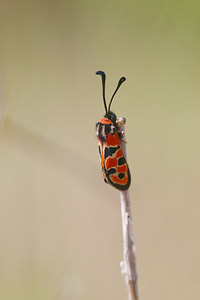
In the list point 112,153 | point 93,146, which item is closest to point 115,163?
point 112,153

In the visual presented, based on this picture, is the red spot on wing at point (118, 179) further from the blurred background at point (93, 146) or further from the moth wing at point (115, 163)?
the blurred background at point (93, 146)

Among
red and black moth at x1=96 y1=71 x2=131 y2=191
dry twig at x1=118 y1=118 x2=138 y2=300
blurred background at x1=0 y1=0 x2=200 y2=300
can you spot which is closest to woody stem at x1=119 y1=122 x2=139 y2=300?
dry twig at x1=118 y1=118 x2=138 y2=300

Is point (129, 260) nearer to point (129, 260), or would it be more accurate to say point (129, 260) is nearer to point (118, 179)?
point (129, 260)

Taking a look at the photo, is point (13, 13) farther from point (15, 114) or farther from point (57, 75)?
point (15, 114)

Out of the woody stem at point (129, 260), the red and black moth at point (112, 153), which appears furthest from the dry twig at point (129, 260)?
the red and black moth at point (112, 153)

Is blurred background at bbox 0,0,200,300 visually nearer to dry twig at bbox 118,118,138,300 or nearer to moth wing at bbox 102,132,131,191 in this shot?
moth wing at bbox 102,132,131,191

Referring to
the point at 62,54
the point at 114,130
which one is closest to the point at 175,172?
the point at 114,130
